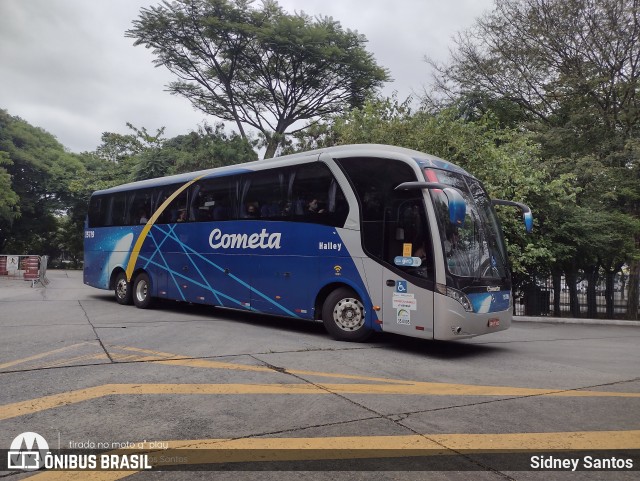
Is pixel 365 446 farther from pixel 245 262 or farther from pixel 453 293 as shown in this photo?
pixel 245 262

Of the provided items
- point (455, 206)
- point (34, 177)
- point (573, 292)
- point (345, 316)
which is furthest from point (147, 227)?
point (34, 177)

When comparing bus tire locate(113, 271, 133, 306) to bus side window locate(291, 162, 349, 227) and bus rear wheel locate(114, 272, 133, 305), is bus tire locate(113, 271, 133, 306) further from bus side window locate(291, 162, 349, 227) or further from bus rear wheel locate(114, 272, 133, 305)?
bus side window locate(291, 162, 349, 227)

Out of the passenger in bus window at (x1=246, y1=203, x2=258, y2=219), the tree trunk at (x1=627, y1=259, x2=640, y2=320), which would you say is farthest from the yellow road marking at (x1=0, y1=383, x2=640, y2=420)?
the tree trunk at (x1=627, y1=259, x2=640, y2=320)

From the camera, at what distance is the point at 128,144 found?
32.7 meters

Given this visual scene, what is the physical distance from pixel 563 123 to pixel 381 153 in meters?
16.1

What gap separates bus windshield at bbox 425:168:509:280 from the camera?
25.3 ft

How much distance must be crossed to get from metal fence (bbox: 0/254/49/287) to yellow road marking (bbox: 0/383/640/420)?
694 inches

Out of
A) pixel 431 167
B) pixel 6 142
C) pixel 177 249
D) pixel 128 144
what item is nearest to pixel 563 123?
pixel 431 167

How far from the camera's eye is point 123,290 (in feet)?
45.8

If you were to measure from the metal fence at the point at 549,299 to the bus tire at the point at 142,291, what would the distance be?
12.6m

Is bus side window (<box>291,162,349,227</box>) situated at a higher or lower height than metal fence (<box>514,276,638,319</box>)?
higher

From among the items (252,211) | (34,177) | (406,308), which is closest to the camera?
(406,308)

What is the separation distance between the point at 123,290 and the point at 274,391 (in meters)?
10.00

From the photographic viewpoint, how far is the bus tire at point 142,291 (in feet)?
42.6
